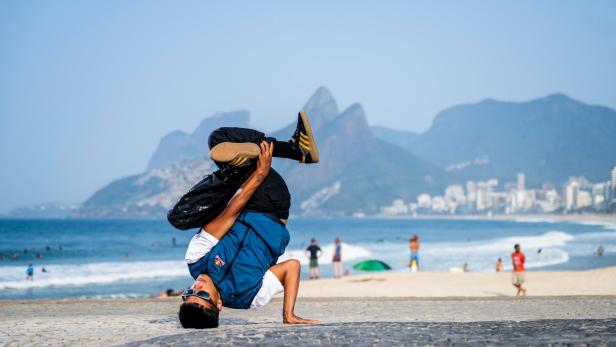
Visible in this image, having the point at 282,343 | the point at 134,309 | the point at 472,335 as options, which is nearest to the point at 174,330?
the point at 282,343

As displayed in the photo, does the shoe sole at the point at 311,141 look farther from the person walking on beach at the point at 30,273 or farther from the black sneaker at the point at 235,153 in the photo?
the person walking on beach at the point at 30,273

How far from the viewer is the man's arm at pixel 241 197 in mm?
6414

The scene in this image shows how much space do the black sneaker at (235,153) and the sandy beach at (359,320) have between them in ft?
4.22

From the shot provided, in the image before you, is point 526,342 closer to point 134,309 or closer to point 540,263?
point 134,309

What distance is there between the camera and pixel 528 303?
13.4m

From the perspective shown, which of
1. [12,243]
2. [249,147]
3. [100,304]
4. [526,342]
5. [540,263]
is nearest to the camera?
[526,342]

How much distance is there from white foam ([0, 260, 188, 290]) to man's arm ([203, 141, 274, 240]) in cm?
3440

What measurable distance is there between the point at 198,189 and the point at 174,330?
1.35 m

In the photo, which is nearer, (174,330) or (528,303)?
(174,330)

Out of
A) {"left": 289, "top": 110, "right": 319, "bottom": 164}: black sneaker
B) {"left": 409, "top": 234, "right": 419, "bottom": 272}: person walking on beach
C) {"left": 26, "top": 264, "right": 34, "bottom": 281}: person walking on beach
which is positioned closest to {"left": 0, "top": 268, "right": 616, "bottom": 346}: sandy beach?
{"left": 289, "top": 110, "right": 319, "bottom": 164}: black sneaker

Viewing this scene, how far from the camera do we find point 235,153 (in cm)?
627

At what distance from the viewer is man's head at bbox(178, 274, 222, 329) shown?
6.57 metres

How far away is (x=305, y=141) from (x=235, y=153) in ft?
1.73

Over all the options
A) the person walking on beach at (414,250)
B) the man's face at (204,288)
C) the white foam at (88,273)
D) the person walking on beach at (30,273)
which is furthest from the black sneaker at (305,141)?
the person walking on beach at (30,273)
